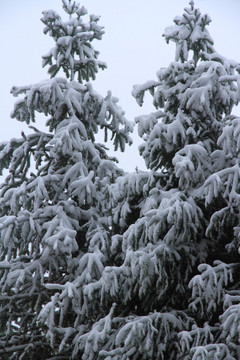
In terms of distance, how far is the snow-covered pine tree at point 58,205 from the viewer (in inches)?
294

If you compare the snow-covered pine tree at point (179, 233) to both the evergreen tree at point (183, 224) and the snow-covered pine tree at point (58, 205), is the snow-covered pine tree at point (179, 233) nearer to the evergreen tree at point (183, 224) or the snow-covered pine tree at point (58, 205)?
the evergreen tree at point (183, 224)

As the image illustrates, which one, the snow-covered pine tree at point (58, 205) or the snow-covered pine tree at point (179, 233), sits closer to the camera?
the snow-covered pine tree at point (179, 233)

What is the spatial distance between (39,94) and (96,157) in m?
1.62

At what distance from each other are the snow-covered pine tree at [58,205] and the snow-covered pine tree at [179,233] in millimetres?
481

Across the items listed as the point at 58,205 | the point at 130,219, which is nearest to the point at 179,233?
the point at 130,219

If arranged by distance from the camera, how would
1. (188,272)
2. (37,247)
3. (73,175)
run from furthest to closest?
(73,175), (37,247), (188,272)

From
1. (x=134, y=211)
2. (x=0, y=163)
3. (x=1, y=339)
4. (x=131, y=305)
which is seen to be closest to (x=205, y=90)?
(x=134, y=211)

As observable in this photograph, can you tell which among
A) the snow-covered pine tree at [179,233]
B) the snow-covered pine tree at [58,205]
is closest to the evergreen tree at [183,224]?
the snow-covered pine tree at [179,233]

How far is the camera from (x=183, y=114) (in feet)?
25.2

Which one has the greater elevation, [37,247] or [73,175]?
[73,175]

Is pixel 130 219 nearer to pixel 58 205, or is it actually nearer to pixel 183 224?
pixel 58 205

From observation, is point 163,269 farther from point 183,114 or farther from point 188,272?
point 183,114

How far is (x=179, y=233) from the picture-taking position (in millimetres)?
6766

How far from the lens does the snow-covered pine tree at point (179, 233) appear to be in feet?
20.9
